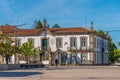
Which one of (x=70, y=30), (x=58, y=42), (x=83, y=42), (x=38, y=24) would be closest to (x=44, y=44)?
(x=58, y=42)

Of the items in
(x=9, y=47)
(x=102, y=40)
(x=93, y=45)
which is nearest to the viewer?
(x=9, y=47)

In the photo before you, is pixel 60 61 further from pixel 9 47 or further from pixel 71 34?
pixel 9 47

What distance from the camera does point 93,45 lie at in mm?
84125

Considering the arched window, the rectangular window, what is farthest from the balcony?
the arched window

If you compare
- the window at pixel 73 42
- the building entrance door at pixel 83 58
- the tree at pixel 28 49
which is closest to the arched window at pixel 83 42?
the window at pixel 73 42

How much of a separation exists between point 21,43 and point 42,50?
5.50 meters

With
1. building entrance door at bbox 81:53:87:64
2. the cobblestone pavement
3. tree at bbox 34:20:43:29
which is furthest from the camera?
tree at bbox 34:20:43:29

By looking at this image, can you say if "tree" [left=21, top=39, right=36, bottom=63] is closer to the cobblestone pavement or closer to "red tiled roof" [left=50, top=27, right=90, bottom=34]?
"red tiled roof" [left=50, top=27, right=90, bottom=34]

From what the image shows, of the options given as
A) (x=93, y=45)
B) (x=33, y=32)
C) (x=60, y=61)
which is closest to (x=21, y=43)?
(x=33, y=32)

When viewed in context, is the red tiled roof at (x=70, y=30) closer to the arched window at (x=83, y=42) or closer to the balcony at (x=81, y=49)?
the arched window at (x=83, y=42)

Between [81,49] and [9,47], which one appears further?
[81,49]

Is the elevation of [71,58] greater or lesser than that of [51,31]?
lesser

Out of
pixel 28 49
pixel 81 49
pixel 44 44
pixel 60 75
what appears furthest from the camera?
pixel 44 44

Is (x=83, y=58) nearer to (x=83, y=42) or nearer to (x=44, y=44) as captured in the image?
(x=83, y=42)
